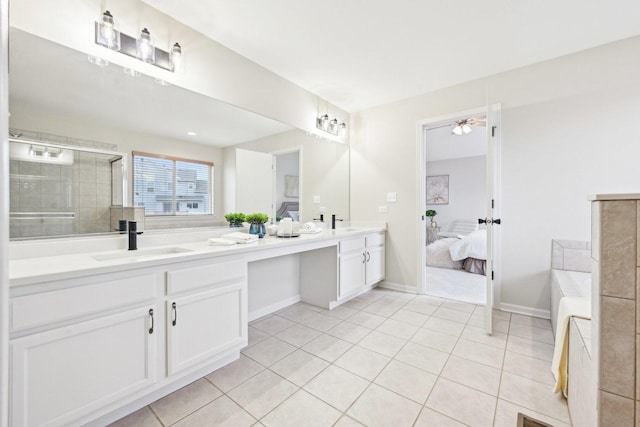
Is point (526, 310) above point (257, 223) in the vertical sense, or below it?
below

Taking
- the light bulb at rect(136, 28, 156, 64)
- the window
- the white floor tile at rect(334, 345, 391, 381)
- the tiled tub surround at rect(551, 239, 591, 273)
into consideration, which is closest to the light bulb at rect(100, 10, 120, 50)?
the light bulb at rect(136, 28, 156, 64)

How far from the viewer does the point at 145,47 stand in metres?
1.70

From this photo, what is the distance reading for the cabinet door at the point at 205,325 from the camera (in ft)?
4.68

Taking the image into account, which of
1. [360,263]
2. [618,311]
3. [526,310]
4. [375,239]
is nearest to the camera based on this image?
[618,311]

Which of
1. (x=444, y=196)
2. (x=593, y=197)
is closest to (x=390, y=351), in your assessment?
(x=593, y=197)

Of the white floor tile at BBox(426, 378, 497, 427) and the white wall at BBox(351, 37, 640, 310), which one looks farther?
the white wall at BBox(351, 37, 640, 310)

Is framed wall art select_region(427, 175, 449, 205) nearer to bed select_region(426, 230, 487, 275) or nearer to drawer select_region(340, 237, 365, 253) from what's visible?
bed select_region(426, 230, 487, 275)

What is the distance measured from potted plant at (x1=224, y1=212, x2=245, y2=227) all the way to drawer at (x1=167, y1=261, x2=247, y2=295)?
658 millimetres

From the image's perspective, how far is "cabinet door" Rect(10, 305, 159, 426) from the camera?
1005mm

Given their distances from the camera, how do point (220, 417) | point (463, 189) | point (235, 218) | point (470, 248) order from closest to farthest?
point (220, 417) → point (235, 218) → point (470, 248) → point (463, 189)

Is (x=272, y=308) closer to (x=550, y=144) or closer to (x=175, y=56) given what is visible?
(x=175, y=56)

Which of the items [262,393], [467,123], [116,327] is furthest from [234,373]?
[467,123]

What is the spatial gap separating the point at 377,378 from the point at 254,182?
1.89 meters

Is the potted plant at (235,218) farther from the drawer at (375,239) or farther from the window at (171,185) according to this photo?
the drawer at (375,239)
